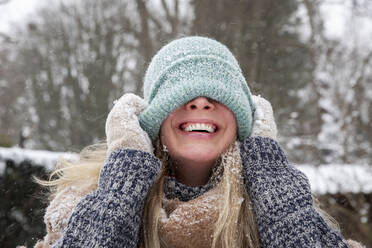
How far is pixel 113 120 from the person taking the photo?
1577mm

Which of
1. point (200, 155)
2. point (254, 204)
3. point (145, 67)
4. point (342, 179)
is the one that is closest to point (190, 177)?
point (200, 155)

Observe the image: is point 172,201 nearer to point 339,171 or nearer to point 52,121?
point 339,171

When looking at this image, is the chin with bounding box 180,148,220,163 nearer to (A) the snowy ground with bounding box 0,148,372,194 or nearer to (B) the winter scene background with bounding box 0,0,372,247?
(B) the winter scene background with bounding box 0,0,372,247

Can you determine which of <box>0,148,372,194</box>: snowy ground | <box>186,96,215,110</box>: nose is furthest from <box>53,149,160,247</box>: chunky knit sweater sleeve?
<box>0,148,372,194</box>: snowy ground

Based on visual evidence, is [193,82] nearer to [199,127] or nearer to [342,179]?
[199,127]

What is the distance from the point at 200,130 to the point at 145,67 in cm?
579

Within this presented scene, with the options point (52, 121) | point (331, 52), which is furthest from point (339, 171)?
point (52, 121)

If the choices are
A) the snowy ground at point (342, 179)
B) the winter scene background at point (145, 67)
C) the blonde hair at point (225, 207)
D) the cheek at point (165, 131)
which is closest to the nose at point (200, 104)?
the cheek at point (165, 131)

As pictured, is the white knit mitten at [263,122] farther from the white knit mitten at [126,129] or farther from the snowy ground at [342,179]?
the snowy ground at [342,179]

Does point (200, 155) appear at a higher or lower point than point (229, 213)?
higher

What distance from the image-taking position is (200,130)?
150cm

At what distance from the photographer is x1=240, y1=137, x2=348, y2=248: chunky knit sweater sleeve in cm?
130

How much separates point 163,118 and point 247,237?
559 millimetres

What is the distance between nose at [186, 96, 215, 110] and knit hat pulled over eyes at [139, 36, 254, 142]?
0.08 feet
